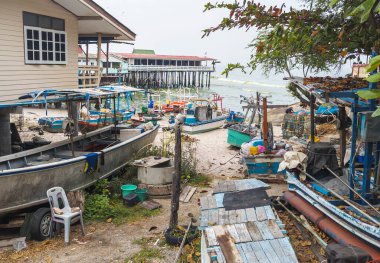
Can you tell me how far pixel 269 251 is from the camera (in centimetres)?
580

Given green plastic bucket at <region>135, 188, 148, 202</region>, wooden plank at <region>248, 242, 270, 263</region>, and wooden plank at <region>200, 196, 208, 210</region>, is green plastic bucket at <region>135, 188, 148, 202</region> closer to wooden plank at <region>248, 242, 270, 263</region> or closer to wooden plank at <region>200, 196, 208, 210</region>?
wooden plank at <region>200, 196, 208, 210</region>

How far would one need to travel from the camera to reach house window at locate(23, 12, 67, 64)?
1191 cm

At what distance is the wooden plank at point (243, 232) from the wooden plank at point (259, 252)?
18cm

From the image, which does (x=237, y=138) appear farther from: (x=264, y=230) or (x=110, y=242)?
(x=264, y=230)

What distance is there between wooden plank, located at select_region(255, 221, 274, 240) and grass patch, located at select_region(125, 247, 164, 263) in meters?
2.18

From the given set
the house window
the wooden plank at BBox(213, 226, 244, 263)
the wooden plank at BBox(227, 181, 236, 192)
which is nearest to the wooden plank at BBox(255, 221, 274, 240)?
the wooden plank at BBox(213, 226, 244, 263)

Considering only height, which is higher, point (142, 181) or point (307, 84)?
point (307, 84)

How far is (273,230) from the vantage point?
21.4 feet

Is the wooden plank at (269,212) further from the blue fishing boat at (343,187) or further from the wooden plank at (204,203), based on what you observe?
the wooden plank at (204,203)

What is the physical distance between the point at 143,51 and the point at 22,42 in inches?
3131

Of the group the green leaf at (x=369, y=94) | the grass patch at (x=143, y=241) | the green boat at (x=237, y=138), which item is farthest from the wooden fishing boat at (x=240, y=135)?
the green leaf at (x=369, y=94)

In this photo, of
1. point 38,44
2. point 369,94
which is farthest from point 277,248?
point 38,44

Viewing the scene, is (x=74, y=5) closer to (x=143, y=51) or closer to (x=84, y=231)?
(x=84, y=231)

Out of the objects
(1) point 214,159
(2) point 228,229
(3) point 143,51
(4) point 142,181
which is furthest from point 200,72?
(2) point 228,229
